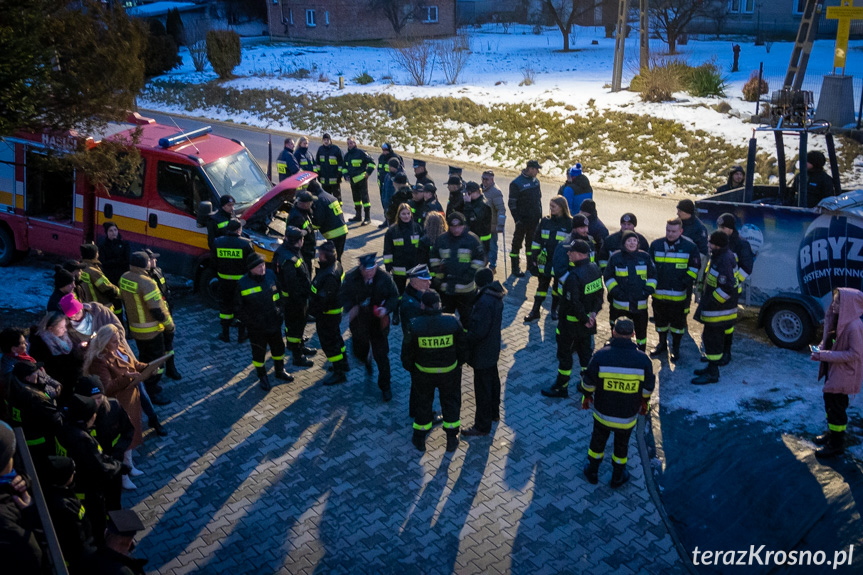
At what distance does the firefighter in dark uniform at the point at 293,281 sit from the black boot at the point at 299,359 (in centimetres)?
24

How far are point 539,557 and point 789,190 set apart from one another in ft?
25.9

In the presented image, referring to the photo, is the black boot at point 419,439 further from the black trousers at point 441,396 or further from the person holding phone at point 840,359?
the person holding phone at point 840,359

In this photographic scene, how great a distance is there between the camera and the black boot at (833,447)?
705cm

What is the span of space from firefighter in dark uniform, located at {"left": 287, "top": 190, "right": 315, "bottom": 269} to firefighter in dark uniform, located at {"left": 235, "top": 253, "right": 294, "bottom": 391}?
1.76 metres

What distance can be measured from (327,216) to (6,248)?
210 inches

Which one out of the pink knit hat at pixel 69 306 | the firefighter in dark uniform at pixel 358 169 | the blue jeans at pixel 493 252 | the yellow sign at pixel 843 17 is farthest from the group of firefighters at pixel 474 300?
the yellow sign at pixel 843 17

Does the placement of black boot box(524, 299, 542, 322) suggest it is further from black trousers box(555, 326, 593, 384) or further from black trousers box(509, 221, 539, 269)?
black trousers box(555, 326, 593, 384)

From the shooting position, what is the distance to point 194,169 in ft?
35.3

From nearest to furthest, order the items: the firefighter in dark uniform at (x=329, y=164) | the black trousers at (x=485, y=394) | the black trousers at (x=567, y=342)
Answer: the black trousers at (x=485, y=394) < the black trousers at (x=567, y=342) < the firefighter in dark uniform at (x=329, y=164)

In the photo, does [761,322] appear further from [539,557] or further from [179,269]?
[179,269]

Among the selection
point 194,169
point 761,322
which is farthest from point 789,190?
point 194,169

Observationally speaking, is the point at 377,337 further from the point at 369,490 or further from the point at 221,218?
the point at 221,218

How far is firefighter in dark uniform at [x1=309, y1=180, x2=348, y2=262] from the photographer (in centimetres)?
1138

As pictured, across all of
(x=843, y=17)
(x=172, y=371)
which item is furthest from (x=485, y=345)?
(x=843, y=17)
